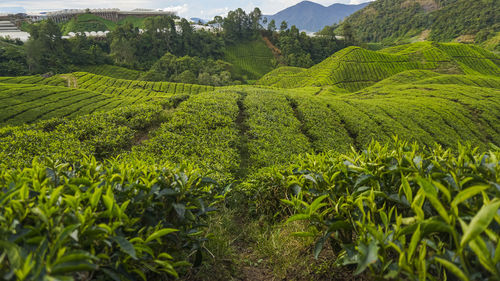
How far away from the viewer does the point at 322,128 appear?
439 inches

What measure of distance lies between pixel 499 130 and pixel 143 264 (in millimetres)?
24537

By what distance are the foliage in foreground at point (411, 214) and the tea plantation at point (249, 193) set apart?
0.01 metres

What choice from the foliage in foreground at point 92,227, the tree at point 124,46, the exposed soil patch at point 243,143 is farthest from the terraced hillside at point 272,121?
the tree at point 124,46

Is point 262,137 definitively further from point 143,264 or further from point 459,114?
point 459,114

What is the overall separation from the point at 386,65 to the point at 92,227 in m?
57.8

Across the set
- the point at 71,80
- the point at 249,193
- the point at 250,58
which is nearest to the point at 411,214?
the point at 249,193

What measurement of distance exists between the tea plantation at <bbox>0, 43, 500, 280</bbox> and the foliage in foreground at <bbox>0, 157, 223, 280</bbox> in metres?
0.01

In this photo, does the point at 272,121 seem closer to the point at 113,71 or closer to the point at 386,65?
the point at 386,65

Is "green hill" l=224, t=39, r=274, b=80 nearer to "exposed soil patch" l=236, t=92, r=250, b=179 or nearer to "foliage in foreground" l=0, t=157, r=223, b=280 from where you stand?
"exposed soil patch" l=236, t=92, r=250, b=179

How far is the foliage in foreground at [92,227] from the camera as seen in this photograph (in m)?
1.33

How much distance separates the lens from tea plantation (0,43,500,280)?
1472 millimetres

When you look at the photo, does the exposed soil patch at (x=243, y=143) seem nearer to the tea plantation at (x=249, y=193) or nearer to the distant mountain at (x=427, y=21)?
the tea plantation at (x=249, y=193)

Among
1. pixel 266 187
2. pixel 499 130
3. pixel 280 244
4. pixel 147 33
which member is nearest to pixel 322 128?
pixel 266 187

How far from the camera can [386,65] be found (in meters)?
49.2
